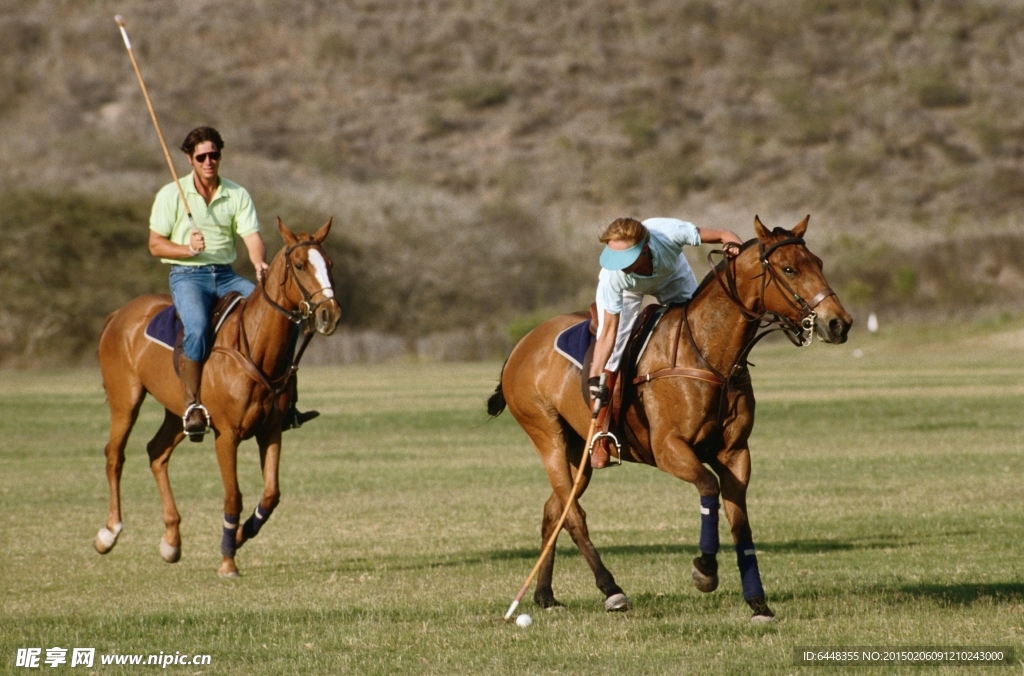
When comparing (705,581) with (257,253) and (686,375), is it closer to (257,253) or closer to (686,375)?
(686,375)

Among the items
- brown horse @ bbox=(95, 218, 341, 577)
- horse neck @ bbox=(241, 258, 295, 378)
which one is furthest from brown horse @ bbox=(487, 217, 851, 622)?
horse neck @ bbox=(241, 258, 295, 378)

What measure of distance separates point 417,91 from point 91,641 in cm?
10282

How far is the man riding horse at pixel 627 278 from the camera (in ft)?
31.4

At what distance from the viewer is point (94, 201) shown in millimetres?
69750

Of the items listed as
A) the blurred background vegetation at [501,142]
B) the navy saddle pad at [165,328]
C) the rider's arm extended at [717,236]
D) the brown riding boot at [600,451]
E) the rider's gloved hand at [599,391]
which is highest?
the rider's arm extended at [717,236]

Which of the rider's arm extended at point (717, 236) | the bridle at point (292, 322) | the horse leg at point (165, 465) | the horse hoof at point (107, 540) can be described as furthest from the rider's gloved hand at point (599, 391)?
the horse hoof at point (107, 540)

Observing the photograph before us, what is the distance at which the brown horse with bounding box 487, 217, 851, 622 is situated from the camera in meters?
9.07

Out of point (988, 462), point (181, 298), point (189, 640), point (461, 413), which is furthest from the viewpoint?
point (461, 413)

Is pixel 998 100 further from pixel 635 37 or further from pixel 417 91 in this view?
pixel 417 91

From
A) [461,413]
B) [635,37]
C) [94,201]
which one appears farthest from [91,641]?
[635,37]

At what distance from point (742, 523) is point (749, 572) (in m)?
0.28

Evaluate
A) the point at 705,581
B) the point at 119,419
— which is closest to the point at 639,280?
the point at 705,581

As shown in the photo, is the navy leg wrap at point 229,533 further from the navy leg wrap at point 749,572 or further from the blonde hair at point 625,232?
the navy leg wrap at point 749,572

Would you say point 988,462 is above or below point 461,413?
above
